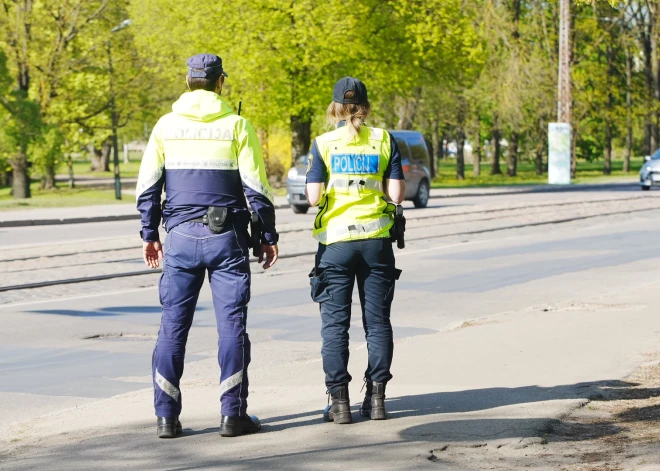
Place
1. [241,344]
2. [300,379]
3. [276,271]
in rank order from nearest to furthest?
[241,344] → [300,379] → [276,271]

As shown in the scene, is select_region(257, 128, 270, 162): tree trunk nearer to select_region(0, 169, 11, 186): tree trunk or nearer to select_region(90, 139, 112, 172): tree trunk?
select_region(0, 169, 11, 186): tree trunk

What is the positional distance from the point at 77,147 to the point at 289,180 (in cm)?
1850

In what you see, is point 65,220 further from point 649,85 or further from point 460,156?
point 649,85

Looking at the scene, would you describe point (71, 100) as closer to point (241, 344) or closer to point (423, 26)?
point (423, 26)

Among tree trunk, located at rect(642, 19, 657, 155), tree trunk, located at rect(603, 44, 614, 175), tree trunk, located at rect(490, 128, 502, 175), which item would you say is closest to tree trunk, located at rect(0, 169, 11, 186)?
tree trunk, located at rect(490, 128, 502, 175)

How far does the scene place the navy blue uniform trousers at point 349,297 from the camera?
253 inches

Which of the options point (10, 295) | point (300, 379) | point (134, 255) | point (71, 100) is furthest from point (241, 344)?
point (71, 100)

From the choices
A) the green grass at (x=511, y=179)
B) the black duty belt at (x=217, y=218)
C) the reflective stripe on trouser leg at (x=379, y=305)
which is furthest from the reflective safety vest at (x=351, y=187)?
the green grass at (x=511, y=179)

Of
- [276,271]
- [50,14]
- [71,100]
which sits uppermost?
[50,14]

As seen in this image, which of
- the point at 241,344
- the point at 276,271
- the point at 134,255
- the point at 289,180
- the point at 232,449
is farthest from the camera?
the point at 289,180

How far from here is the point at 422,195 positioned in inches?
1232

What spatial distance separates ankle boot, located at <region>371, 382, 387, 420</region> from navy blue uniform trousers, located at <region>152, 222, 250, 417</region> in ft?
2.20

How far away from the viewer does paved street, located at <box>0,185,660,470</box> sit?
19.2 ft

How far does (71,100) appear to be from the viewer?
45406mm
